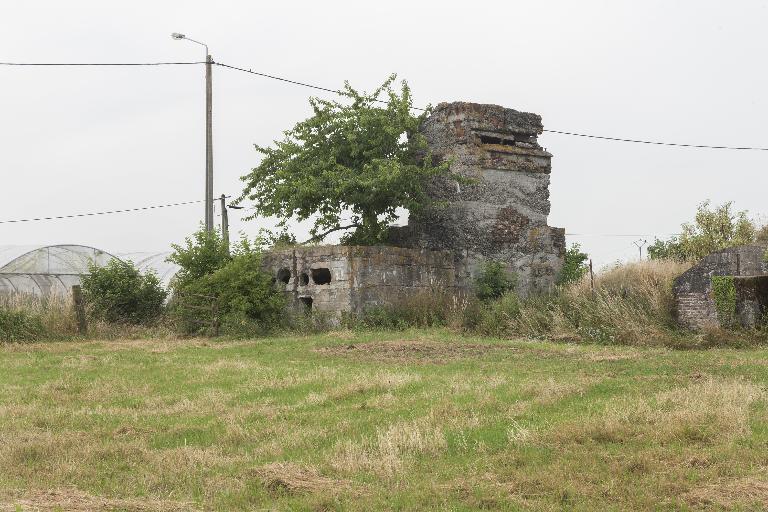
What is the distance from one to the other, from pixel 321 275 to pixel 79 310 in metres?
6.24

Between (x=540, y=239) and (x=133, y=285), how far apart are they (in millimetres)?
11718

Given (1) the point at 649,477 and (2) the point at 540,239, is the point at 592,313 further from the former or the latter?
(1) the point at 649,477

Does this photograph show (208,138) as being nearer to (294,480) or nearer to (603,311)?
(603,311)

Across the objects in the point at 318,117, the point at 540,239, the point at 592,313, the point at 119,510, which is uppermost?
the point at 318,117

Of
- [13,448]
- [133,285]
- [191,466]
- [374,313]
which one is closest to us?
[191,466]

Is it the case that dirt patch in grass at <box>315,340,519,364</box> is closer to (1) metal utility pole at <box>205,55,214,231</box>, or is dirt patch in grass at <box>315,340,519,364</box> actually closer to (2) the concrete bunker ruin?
(2) the concrete bunker ruin

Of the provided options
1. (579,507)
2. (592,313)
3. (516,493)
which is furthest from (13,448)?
(592,313)

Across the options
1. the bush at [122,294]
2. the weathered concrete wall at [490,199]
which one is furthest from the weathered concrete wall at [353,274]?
the bush at [122,294]

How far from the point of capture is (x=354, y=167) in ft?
79.4

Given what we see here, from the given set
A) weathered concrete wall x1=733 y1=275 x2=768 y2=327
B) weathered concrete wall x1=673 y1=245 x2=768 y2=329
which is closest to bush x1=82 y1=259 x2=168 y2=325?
weathered concrete wall x1=673 y1=245 x2=768 y2=329

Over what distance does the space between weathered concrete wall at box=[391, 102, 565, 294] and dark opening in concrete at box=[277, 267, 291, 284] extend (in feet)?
13.8

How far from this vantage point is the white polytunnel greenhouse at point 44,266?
26422 millimetres

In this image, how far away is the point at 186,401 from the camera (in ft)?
34.3

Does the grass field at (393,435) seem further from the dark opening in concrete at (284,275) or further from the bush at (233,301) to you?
the dark opening in concrete at (284,275)
